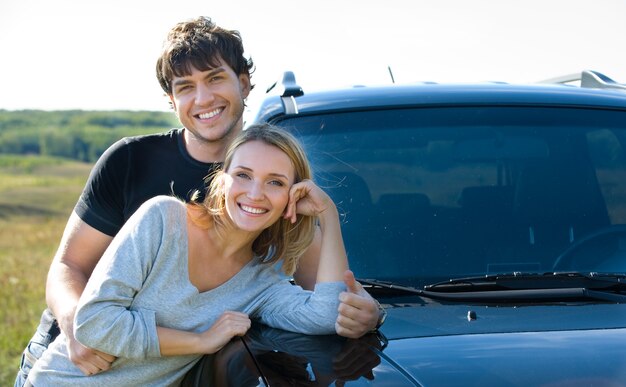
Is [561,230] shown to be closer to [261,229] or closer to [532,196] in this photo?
[532,196]

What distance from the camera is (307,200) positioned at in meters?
3.13

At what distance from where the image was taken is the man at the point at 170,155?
353cm

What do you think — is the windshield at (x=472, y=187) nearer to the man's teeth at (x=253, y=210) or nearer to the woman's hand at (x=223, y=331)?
the man's teeth at (x=253, y=210)

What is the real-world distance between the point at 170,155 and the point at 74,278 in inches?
22.2

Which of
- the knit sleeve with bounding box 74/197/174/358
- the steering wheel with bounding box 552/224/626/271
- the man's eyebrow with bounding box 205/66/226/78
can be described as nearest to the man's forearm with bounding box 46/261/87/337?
the knit sleeve with bounding box 74/197/174/358

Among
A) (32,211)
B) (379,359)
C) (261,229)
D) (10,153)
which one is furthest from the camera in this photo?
(10,153)

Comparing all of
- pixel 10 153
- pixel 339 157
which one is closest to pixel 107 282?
pixel 339 157

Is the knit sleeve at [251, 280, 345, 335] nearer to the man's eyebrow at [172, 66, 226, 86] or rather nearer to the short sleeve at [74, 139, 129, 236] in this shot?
the short sleeve at [74, 139, 129, 236]

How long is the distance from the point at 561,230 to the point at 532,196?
16 cm

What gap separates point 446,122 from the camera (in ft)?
12.2

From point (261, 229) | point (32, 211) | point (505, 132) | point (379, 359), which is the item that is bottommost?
point (32, 211)

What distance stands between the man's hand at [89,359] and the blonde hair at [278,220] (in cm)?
46

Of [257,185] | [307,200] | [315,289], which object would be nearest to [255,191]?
[257,185]

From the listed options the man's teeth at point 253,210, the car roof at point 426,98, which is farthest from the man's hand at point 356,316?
the car roof at point 426,98
